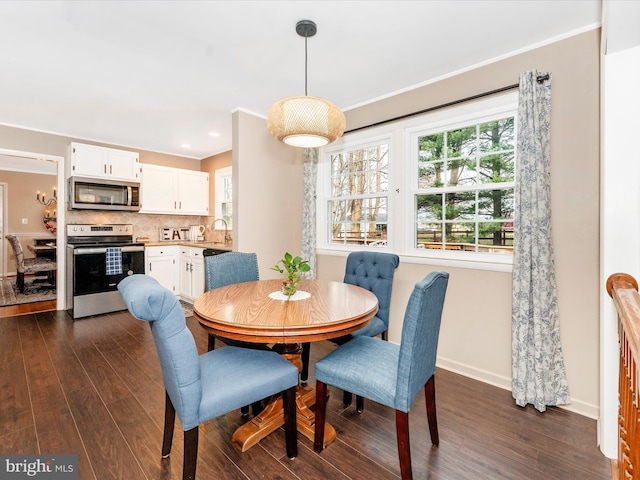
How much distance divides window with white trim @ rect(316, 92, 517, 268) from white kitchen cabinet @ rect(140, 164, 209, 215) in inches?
108

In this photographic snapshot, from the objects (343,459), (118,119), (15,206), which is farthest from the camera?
(15,206)

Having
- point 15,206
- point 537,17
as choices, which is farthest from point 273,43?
point 15,206

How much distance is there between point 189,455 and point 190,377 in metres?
0.33

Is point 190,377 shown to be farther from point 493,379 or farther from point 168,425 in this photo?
point 493,379

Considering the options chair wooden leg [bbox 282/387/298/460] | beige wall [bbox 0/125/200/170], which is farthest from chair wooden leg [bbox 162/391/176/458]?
beige wall [bbox 0/125/200/170]

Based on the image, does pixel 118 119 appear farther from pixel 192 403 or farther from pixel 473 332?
pixel 473 332

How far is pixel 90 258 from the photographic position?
421 cm

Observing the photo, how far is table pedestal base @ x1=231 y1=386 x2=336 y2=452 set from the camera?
1755 mm

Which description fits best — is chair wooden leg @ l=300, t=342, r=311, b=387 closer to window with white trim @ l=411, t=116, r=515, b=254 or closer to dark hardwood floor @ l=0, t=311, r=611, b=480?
dark hardwood floor @ l=0, t=311, r=611, b=480

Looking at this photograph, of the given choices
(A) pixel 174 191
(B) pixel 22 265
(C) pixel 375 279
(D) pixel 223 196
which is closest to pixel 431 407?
(C) pixel 375 279

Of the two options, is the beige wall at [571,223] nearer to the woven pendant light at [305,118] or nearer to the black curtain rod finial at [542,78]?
the black curtain rod finial at [542,78]

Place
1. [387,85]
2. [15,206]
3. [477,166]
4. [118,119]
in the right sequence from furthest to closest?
[15,206] < [118,119] < [387,85] < [477,166]

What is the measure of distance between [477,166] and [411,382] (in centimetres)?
197

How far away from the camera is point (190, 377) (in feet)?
4.50
